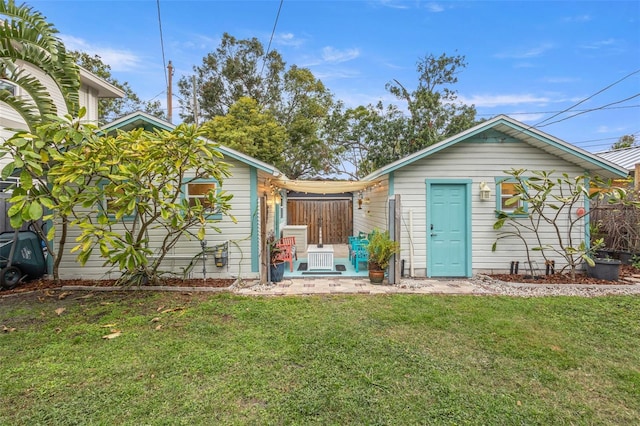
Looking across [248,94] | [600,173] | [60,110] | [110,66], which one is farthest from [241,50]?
[600,173]

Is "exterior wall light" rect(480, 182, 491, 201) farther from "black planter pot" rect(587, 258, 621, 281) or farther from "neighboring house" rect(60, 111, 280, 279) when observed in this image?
"neighboring house" rect(60, 111, 280, 279)

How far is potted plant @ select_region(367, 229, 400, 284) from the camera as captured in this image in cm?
664

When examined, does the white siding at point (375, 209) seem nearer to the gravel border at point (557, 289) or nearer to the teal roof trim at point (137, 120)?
the gravel border at point (557, 289)

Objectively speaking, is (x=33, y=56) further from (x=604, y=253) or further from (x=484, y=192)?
(x=604, y=253)

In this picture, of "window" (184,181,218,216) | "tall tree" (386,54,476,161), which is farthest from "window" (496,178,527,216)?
"tall tree" (386,54,476,161)

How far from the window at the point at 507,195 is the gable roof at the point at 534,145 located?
1.09 m

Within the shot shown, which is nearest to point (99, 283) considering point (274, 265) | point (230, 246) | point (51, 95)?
point (230, 246)

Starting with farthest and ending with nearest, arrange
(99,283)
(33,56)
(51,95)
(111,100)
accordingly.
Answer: (111,100) → (51,95) → (99,283) → (33,56)

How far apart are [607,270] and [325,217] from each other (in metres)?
10.1

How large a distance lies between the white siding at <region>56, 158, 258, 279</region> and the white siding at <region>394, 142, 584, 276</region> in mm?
3715

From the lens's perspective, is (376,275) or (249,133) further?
(249,133)

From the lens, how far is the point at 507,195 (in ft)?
24.4

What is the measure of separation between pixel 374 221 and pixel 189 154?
6.17 meters

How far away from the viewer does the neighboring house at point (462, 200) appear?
7355mm
